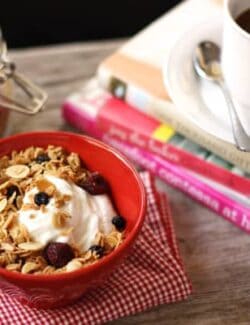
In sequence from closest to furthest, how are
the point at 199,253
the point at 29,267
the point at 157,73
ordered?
the point at 29,267
the point at 199,253
the point at 157,73

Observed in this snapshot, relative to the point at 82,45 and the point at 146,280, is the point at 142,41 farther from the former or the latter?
the point at 146,280

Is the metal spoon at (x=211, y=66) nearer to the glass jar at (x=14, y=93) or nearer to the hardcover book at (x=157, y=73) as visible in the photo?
the hardcover book at (x=157, y=73)

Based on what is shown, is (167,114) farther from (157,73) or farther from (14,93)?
(14,93)

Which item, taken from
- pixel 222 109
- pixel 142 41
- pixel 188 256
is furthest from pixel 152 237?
pixel 142 41

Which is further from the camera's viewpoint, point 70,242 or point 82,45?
point 82,45

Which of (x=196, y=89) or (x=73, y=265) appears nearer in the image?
(x=73, y=265)

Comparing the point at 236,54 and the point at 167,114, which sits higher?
the point at 236,54

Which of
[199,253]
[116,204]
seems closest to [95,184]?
[116,204]

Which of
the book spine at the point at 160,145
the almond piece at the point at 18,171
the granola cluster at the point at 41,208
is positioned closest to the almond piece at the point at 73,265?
the granola cluster at the point at 41,208
